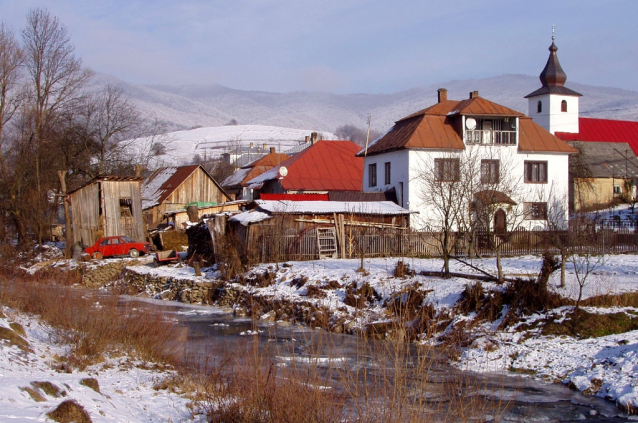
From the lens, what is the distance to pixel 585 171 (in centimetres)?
5922

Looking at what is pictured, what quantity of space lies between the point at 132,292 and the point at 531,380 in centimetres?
2237

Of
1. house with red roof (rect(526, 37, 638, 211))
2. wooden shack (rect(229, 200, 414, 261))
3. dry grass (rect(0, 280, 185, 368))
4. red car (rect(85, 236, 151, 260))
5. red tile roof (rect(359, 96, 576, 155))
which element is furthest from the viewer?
house with red roof (rect(526, 37, 638, 211))

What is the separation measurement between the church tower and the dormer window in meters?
30.7

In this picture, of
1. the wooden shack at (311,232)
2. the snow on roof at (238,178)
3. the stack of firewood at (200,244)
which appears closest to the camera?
the wooden shack at (311,232)

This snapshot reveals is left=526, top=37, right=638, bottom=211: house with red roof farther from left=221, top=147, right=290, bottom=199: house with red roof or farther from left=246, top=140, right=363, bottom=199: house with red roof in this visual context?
left=221, top=147, right=290, bottom=199: house with red roof

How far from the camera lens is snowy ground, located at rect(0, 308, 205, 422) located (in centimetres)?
820

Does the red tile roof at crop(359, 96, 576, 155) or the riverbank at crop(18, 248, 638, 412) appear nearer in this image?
the riverbank at crop(18, 248, 638, 412)

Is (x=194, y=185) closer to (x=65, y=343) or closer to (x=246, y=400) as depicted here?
(x=65, y=343)

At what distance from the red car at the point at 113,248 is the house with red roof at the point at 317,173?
47.3ft

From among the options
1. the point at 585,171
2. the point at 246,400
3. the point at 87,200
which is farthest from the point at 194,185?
the point at 246,400

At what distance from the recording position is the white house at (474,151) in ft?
135

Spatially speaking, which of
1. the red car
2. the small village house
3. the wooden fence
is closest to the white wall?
the small village house

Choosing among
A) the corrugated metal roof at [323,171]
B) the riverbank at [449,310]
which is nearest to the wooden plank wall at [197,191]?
the corrugated metal roof at [323,171]

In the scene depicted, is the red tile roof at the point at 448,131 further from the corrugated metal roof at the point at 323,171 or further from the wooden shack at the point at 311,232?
the wooden shack at the point at 311,232
